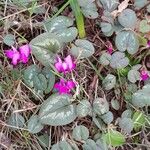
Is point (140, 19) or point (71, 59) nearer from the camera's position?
point (71, 59)

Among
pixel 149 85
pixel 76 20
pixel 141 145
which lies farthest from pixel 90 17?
pixel 141 145

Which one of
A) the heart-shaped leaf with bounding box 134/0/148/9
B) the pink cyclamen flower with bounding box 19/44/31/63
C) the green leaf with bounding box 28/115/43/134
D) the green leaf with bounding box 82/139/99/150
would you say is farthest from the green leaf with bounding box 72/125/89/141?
the heart-shaped leaf with bounding box 134/0/148/9

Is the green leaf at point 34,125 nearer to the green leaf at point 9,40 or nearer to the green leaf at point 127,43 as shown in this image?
the green leaf at point 9,40

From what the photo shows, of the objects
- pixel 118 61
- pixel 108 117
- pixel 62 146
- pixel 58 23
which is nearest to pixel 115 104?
pixel 108 117

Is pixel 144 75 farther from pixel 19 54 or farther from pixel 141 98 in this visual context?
pixel 19 54

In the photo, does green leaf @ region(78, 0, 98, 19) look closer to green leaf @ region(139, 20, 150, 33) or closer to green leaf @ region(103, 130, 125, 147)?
green leaf @ region(139, 20, 150, 33)

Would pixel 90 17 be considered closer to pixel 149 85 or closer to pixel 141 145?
pixel 149 85

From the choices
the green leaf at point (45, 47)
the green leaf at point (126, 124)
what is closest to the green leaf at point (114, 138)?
the green leaf at point (126, 124)
